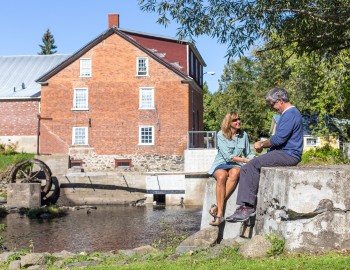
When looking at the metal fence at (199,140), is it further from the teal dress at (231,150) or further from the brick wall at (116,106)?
the teal dress at (231,150)

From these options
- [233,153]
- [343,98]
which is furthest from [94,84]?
[233,153]

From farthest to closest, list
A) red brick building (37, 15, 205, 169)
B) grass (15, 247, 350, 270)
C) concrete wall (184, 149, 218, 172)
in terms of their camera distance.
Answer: red brick building (37, 15, 205, 169) → concrete wall (184, 149, 218, 172) → grass (15, 247, 350, 270)

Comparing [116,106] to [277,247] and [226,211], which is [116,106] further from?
[277,247]

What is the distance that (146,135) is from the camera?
36.8 meters

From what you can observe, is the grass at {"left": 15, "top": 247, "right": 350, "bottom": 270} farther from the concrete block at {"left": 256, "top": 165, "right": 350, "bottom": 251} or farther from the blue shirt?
the blue shirt

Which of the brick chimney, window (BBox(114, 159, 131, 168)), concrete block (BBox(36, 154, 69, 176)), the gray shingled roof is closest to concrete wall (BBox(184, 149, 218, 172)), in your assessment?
window (BBox(114, 159, 131, 168))

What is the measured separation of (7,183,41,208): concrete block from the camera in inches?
1137

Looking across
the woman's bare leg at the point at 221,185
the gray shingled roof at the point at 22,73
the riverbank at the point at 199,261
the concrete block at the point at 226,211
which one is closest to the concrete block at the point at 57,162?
the gray shingled roof at the point at 22,73

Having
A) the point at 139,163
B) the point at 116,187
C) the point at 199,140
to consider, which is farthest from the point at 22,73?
the point at 116,187

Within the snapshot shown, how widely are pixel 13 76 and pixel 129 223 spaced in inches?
967

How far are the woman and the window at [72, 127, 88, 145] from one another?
1198 inches

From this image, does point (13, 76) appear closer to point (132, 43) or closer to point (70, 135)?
point (70, 135)

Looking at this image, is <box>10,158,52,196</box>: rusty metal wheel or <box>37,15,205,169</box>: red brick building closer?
<box>10,158,52,196</box>: rusty metal wheel

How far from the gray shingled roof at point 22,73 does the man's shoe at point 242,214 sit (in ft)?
116
